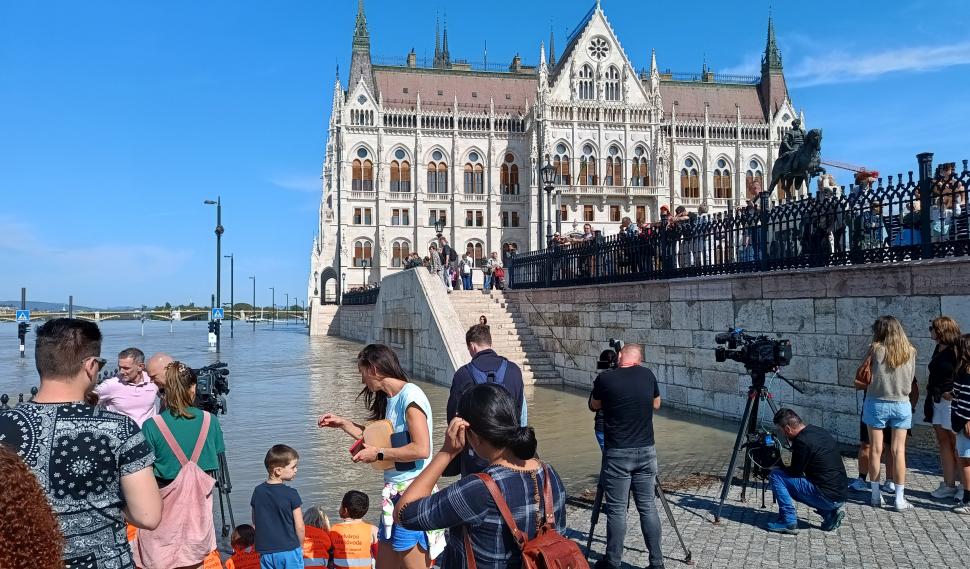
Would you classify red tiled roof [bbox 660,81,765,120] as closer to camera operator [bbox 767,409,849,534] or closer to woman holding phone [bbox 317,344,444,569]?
camera operator [bbox 767,409,849,534]

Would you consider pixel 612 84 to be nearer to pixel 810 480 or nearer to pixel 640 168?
pixel 640 168

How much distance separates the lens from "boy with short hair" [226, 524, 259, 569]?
5.10m

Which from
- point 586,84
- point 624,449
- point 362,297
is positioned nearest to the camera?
point 624,449

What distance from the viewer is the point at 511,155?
65.7 metres

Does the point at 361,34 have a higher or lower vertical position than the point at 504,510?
higher

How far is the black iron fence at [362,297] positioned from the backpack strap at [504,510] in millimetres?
34662

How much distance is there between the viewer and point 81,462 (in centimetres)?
283

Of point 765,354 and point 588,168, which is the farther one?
point 588,168

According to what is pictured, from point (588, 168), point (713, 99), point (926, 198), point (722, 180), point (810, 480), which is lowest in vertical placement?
point (810, 480)

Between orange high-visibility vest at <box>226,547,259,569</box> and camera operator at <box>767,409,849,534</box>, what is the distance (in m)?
4.31

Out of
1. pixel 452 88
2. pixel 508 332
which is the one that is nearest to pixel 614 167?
pixel 452 88

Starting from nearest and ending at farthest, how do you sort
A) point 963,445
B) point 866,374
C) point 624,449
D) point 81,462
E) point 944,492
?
point 81,462 < point 624,449 < point 963,445 < point 944,492 < point 866,374

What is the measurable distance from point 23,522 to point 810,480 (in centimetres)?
603

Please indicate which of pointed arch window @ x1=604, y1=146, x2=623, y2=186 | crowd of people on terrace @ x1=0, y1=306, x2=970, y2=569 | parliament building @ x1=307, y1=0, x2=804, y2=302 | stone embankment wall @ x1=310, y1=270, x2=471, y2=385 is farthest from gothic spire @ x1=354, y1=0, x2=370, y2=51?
crowd of people on terrace @ x1=0, y1=306, x2=970, y2=569
